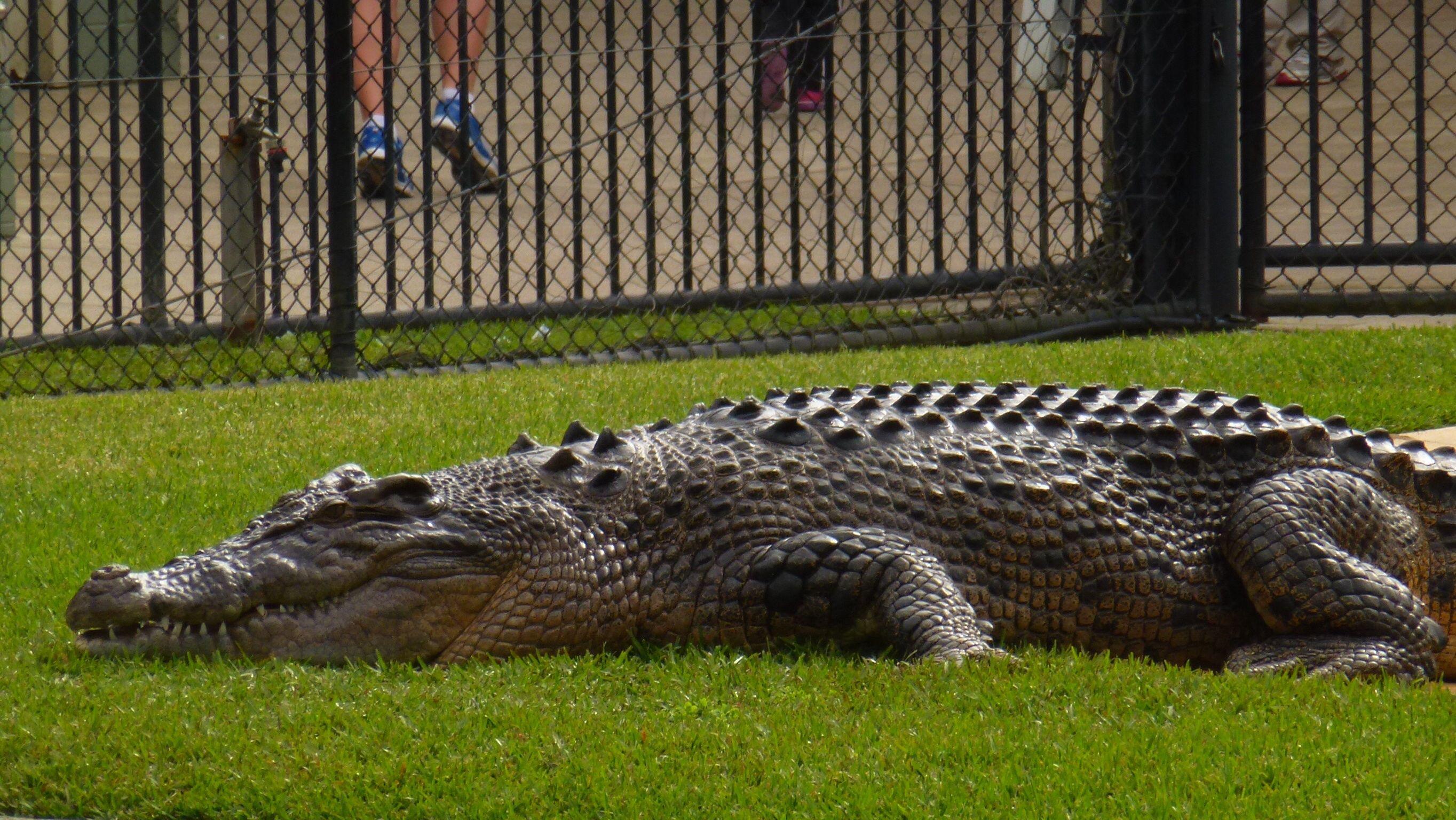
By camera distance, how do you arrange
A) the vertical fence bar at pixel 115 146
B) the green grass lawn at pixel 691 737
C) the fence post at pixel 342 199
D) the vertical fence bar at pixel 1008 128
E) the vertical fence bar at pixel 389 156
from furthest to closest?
the vertical fence bar at pixel 1008 128
the vertical fence bar at pixel 389 156
the vertical fence bar at pixel 115 146
the fence post at pixel 342 199
the green grass lawn at pixel 691 737

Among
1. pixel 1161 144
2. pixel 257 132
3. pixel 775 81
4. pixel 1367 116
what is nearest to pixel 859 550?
pixel 257 132

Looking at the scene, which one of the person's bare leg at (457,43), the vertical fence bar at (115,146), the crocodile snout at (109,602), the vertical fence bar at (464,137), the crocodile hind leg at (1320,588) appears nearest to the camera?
the crocodile snout at (109,602)

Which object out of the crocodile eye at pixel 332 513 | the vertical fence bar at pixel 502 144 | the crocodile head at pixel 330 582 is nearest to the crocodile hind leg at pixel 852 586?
the crocodile head at pixel 330 582

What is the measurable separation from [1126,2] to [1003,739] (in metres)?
5.56

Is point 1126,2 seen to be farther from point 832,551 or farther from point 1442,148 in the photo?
point 1442,148

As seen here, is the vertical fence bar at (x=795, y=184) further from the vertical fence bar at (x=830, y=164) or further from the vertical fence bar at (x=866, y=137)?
the vertical fence bar at (x=866, y=137)

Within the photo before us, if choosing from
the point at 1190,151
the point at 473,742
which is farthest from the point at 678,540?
the point at 1190,151

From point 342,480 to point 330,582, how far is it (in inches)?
10.4

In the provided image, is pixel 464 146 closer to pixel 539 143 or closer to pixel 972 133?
pixel 539 143

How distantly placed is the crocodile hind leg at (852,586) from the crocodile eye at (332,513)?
771 millimetres

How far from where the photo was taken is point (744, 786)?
7.80ft

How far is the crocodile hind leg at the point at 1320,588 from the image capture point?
3.13 m

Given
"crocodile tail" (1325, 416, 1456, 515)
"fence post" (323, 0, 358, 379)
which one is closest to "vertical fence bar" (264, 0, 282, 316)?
"fence post" (323, 0, 358, 379)

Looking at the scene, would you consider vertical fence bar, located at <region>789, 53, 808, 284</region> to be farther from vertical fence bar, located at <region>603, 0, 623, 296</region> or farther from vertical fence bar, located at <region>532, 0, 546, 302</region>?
vertical fence bar, located at <region>532, 0, 546, 302</region>
